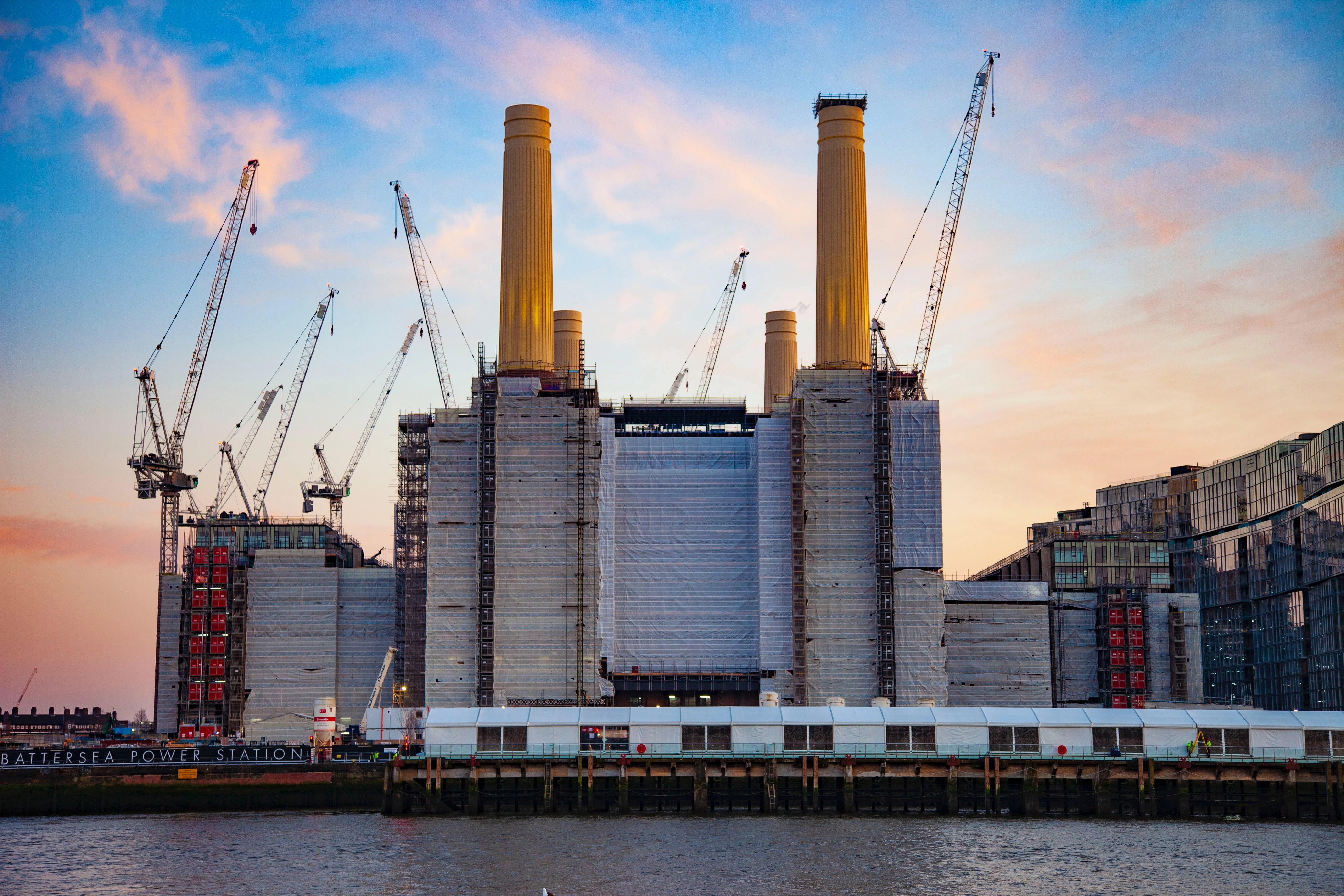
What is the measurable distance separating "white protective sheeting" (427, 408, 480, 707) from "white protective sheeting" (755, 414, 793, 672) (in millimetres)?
26369

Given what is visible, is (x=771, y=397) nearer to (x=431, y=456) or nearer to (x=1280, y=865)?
(x=431, y=456)

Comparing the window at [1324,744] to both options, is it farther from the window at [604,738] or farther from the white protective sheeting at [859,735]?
the window at [604,738]

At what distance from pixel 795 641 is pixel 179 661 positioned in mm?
62266

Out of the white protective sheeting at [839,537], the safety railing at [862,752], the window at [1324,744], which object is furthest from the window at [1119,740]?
the white protective sheeting at [839,537]

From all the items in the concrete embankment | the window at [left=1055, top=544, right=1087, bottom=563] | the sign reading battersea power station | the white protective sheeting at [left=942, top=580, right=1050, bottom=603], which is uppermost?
the window at [left=1055, top=544, right=1087, bottom=563]

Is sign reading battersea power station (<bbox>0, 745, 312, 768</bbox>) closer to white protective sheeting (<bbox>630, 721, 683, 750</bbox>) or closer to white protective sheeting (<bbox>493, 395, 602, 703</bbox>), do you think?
white protective sheeting (<bbox>630, 721, 683, 750</bbox>)

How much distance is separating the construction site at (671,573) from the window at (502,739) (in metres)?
24.5

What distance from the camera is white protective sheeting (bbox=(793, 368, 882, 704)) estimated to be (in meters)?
137

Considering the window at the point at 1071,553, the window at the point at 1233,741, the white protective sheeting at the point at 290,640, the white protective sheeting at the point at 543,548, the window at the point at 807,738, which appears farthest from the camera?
the window at the point at 1071,553

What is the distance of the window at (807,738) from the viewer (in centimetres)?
9794

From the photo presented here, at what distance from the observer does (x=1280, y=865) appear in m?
75.4

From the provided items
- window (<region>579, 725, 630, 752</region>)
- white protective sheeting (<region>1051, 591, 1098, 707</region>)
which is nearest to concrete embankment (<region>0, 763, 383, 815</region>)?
window (<region>579, 725, 630, 752</region>)

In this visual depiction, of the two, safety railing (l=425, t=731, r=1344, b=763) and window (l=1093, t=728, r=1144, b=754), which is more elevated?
window (l=1093, t=728, r=1144, b=754)

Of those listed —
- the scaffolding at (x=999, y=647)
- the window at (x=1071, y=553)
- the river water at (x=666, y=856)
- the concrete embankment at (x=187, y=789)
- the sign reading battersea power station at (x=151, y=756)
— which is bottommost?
the river water at (x=666, y=856)
